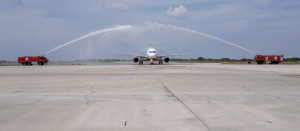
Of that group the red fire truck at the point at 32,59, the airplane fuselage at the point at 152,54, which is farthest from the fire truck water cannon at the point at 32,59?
the airplane fuselage at the point at 152,54

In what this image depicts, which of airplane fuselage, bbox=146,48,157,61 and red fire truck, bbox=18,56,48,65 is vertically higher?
airplane fuselage, bbox=146,48,157,61

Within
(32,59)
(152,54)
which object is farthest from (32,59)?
(152,54)

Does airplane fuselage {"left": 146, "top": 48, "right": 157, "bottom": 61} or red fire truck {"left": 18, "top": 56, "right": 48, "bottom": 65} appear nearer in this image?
airplane fuselage {"left": 146, "top": 48, "right": 157, "bottom": 61}

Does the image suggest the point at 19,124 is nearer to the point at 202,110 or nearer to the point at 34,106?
the point at 34,106

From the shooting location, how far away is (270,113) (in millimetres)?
7324

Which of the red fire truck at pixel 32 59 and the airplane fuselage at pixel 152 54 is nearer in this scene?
the airplane fuselage at pixel 152 54

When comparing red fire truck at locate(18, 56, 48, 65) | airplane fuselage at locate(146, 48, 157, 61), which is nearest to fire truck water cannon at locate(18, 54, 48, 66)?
red fire truck at locate(18, 56, 48, 65)

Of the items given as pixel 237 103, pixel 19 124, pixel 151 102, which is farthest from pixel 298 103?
pixel 19 124

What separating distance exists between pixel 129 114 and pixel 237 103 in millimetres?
4037

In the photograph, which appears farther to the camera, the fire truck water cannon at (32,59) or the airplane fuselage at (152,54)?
the fire truck water cannon at (32,59)

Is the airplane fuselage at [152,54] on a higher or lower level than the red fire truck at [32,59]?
higher

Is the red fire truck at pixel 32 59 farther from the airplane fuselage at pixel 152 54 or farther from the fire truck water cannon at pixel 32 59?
the airplane fuselage at pixel 152 54

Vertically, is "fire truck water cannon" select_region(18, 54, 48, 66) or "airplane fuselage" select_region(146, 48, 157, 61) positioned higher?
"airplane fuselage" select_region(146, 48, 157, 61)

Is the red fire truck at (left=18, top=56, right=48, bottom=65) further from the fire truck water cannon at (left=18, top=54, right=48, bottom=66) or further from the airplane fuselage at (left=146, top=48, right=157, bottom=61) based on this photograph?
the airplane fuselage at (left=146, top=48, right=157, bottom=61)
